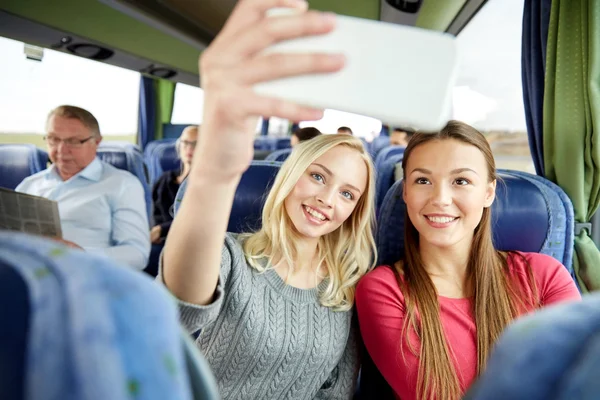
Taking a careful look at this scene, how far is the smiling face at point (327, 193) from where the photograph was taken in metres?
1.54

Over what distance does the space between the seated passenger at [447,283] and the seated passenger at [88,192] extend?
1735 millimetres

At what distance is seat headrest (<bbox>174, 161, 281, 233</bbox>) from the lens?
1.88 m

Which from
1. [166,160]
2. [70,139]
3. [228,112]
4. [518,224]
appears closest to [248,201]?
[518,224]

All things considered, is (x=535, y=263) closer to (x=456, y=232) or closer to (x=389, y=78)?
(x=456, y=232)

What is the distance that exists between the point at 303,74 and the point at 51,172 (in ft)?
9.73

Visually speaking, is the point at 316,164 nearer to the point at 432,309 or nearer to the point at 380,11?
the point at 432,309

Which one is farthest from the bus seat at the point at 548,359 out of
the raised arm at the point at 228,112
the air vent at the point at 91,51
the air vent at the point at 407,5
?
the air vent at the point at 91,51

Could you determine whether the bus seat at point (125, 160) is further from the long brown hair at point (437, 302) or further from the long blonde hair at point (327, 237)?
the long brown hair at point (437, 302)

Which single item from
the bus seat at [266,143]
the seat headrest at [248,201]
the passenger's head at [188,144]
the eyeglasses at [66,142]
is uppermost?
the seat headrest at [248,201]

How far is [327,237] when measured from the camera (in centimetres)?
170

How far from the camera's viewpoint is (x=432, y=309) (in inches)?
58.7

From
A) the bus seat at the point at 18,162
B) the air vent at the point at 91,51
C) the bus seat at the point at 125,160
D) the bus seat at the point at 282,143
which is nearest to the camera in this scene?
the bus seat at the point at 18,162

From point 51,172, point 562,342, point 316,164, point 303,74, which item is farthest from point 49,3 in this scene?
point 562,342

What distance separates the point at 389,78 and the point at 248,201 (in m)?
1.43
